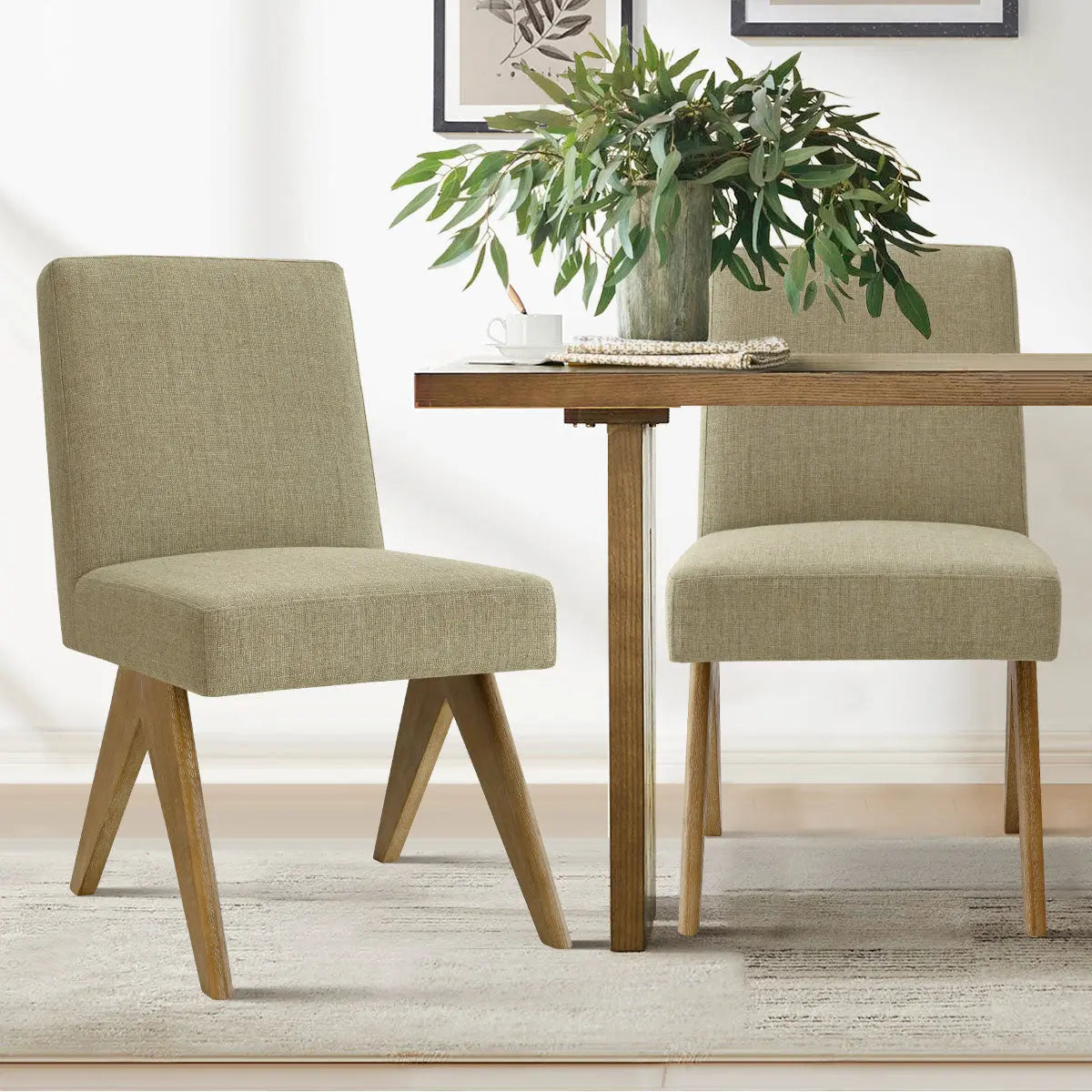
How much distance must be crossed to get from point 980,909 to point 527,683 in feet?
3.31

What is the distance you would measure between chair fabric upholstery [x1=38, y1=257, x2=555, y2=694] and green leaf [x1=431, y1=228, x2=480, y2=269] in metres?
0.37

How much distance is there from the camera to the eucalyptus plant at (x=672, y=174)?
1734 mm

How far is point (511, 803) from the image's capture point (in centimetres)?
185

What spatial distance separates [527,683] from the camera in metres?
2.77

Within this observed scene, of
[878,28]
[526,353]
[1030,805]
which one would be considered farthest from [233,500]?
[878,28]

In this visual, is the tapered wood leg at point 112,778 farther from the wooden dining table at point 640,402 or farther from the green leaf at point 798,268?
the green leaf at point 798,268

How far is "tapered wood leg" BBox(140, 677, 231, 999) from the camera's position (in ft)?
5.51

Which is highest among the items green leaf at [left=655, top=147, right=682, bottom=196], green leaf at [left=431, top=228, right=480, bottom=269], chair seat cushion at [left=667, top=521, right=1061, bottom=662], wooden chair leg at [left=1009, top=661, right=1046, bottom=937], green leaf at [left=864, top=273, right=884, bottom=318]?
green leaf at [left=655, top=147, right=682, bottom=196]

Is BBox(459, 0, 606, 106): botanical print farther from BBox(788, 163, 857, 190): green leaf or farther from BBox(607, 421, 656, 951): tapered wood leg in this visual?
BBox(607, 421, 656, 951): tapered wood leg

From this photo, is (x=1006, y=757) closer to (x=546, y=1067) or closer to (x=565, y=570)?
(x=565, y=570)

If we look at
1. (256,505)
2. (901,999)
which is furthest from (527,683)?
(901,999)

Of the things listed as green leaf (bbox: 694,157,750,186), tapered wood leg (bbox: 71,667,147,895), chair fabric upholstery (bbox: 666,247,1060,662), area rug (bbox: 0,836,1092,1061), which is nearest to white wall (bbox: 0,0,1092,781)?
chair fabric upholstery (bbox: 666,247,1060,662)

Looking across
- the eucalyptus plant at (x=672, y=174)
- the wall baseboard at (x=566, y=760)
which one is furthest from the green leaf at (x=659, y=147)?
the wall baseboard at (x=566, y=760)

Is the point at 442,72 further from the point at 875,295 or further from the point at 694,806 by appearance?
the point at 694,806
